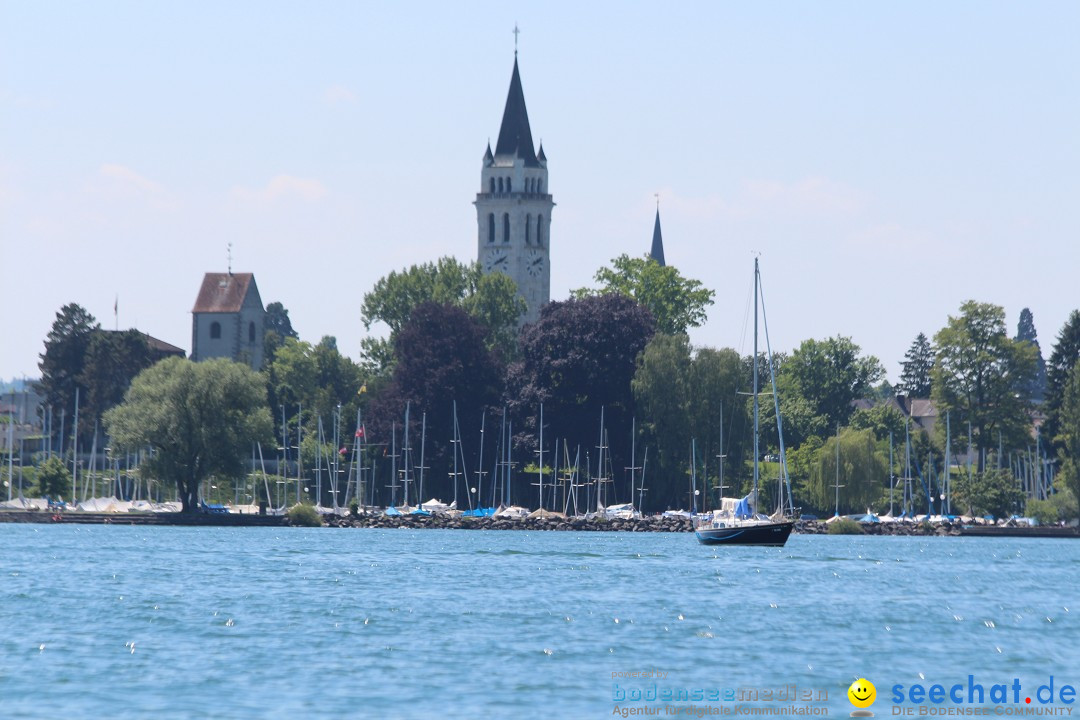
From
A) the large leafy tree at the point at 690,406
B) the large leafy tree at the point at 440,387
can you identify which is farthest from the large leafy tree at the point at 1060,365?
the large leafy tree at the point at 440,387

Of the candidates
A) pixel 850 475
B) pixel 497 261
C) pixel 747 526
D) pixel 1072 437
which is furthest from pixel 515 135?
pixel 747 526

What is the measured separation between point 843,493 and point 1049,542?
17676 millimetres

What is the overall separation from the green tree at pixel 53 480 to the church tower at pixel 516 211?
5336cm

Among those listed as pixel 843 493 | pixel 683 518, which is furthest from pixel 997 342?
pixel 683 518

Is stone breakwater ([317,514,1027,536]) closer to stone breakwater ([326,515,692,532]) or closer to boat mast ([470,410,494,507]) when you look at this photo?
stone breakwater ([326,515,692,532])

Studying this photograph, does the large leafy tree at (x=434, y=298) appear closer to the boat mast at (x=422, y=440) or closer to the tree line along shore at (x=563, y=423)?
the tree line along shore at (x=563, y=423)

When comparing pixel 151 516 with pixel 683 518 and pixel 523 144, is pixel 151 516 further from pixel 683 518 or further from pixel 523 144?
pixel 523 144

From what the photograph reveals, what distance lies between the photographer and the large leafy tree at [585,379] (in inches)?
4525

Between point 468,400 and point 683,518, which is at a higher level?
point 468,400

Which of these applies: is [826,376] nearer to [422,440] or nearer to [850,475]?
[850,475]

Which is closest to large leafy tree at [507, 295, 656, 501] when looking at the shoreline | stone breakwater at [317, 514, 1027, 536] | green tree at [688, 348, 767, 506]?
stone breakwater at [317, 514, 1027, 536]

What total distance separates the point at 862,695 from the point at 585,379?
85.8 meters

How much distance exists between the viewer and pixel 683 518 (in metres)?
108

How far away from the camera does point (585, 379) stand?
115375mm
